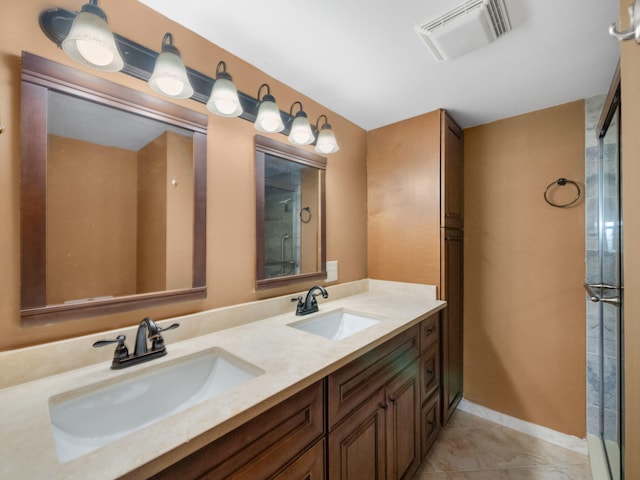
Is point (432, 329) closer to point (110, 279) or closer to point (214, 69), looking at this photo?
point (110, 279)

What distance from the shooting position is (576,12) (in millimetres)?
1115

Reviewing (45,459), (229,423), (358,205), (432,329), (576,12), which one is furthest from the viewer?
(358,205)

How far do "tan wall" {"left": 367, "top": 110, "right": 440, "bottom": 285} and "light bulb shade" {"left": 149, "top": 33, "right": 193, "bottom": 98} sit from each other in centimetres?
156

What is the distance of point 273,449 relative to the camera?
2.50 ft

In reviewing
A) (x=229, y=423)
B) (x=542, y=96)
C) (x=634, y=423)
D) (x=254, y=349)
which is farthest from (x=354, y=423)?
(x=542, y=96)

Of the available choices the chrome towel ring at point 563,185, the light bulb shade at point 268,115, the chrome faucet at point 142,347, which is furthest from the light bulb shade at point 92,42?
the chrome towel ring at point 563,185

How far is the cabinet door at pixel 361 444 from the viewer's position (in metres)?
0.96

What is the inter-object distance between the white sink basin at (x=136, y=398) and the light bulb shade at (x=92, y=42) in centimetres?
99

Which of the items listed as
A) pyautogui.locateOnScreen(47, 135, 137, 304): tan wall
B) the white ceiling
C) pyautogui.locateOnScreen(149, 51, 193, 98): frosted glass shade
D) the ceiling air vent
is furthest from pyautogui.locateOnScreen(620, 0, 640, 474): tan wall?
pyautogui.locateOnScreen(47, 135, 137, 304): tan wall

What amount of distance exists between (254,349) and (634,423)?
1081mm

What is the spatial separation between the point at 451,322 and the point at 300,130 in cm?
167

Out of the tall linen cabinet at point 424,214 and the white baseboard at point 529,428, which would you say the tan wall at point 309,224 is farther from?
the white baseboard at point 529,428

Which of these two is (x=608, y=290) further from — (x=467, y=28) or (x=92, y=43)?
(x=92, y=43)

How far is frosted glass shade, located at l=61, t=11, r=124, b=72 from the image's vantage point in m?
0.81
